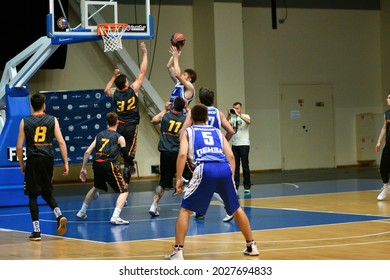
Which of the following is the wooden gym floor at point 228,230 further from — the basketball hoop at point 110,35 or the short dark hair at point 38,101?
the basketball hoop at point 110,35

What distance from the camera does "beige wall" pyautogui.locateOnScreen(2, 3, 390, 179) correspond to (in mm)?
26312

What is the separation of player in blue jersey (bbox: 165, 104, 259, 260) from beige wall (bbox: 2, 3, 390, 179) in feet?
53.5

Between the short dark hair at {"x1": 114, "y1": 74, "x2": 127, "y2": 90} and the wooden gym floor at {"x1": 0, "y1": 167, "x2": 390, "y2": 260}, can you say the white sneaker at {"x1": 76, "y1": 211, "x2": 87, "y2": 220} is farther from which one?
the short dark hair at {"x1": 114, "y1": 74, "x2": 127, "y2": 90}

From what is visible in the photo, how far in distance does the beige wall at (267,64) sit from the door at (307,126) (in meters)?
0.30

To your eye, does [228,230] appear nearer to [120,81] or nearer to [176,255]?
[176,255]

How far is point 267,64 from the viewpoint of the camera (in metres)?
28.8

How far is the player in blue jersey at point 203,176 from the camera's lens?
29.9 feet

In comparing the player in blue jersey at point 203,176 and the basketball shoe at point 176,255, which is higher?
the player in blue jersey at point 203,176

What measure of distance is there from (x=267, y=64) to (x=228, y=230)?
17.3 metres

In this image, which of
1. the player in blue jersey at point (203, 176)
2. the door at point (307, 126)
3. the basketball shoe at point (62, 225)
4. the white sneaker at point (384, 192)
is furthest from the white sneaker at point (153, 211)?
the door at point (307, 126)

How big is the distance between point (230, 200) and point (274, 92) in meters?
19.9

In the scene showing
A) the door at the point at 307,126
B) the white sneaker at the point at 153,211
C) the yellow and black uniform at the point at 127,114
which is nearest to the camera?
the white sneaker at the point at 153,211

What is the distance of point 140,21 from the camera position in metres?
26.4

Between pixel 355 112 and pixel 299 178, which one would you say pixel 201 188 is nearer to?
pixel 299 178
